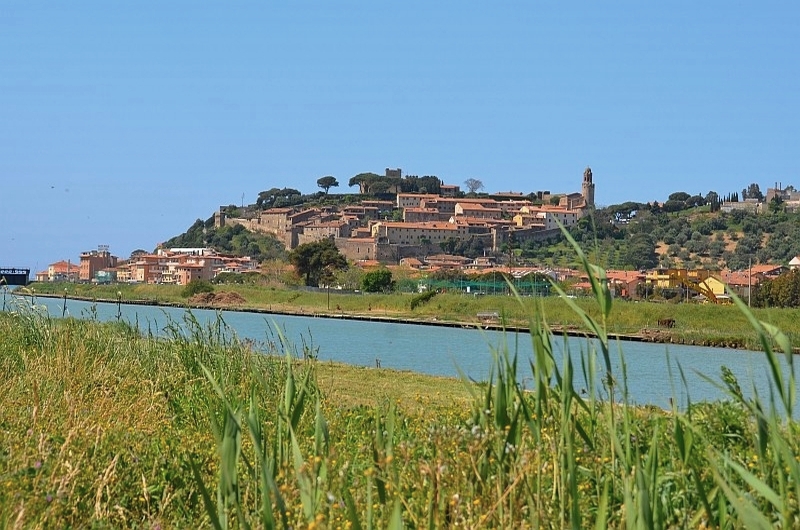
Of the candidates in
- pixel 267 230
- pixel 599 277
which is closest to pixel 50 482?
pixel 599 277

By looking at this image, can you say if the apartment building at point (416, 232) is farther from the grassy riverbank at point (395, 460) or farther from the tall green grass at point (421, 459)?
the tall green grass at point (421, 459)

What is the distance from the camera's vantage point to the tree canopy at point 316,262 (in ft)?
224

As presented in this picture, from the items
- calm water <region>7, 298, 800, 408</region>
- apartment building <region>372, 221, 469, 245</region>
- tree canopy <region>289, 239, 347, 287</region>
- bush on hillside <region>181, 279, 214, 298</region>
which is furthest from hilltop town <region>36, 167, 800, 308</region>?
calm water <region>7, 298, 800, 408</region>

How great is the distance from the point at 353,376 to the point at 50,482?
9.63 meters

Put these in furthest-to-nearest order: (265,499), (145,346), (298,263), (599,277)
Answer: (298,263)
(145,346)
(599,277)
(265,499)

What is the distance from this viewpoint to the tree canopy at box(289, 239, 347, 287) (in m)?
68.3

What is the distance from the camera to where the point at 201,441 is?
228 inches

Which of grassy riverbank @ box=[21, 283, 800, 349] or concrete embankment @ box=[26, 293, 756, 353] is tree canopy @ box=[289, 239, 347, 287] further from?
concrete embankment @ box=[26, 293, 756, 353]

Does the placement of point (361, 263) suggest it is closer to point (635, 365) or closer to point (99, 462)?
point (635, 365)

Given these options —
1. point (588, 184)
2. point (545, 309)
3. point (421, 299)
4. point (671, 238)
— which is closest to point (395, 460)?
point (545, 309)

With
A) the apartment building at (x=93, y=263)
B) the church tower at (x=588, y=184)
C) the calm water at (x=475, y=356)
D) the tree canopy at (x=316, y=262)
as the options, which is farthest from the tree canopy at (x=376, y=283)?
the church tower at (x=588, y=184)

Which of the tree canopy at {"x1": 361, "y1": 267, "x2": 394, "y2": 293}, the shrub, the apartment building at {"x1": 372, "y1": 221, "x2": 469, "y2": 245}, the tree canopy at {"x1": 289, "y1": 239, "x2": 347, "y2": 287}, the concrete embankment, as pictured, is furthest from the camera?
the apartment building at {"x1": 372, "y1": 221, "x2": 469, "y2": 245}

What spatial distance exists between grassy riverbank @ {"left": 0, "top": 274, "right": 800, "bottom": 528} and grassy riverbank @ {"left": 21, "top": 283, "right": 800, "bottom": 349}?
18.6 metres

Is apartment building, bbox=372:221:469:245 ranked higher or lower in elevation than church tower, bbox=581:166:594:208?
lower
